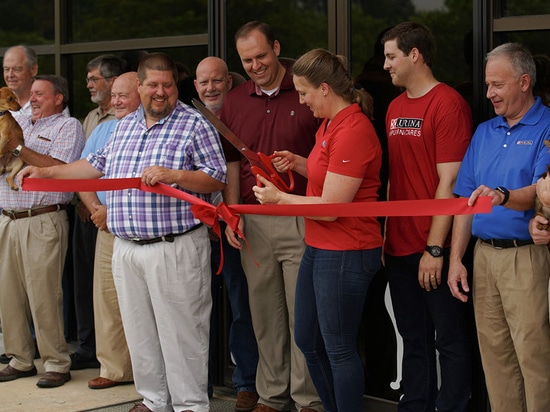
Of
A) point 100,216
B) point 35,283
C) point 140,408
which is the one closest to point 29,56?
point 100,216

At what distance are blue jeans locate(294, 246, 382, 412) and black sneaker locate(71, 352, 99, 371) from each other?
8.28 feet

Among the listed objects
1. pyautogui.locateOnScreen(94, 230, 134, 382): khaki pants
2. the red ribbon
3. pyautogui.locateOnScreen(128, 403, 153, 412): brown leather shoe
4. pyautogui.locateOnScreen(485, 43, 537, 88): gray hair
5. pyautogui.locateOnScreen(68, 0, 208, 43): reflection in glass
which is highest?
pyautogui.locateOnScreen(68, 0, 208, 43): reflection in glass

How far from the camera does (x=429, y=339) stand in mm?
4469

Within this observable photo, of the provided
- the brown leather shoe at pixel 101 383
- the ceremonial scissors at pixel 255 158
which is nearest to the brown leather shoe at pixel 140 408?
the brown leather shoe at pixel 101 383

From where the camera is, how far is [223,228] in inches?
212

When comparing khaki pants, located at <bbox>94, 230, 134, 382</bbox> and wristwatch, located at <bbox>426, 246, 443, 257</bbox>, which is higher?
wristwatch, located at <bbox>426, 246, 443, 257</bbox>

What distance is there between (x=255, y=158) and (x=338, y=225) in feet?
2.19

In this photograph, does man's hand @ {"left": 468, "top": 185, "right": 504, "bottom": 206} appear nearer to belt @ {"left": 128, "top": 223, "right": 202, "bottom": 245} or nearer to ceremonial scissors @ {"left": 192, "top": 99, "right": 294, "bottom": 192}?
ceremonial scissors @ {"left": 192, "top": 99, "right": 294, "bottom": 192}

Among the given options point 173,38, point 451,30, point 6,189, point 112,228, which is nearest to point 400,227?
point 451,30

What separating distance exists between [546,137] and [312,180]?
1081mm

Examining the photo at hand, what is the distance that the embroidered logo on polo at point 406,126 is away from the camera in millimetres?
4281

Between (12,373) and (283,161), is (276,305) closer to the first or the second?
(283,161)

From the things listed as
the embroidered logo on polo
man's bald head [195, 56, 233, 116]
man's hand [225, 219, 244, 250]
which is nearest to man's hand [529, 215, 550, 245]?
the embroidered logo on polo

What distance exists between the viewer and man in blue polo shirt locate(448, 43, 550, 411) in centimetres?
394
